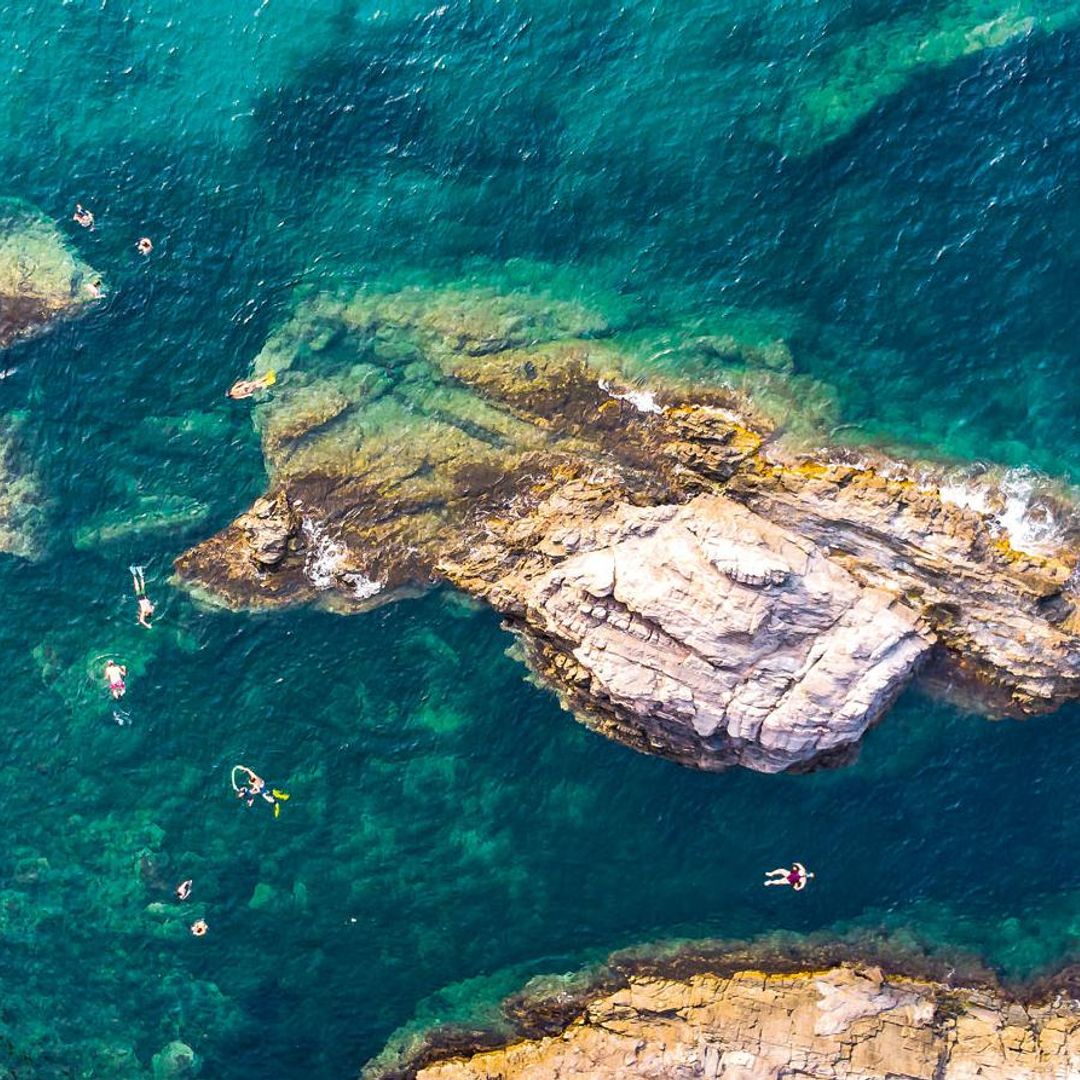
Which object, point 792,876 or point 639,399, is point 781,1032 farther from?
point 639,399

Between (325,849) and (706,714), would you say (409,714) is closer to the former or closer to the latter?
(325,849)

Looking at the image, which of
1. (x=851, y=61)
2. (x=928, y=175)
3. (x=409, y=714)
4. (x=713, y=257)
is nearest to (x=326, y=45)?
(x=713, y=257)

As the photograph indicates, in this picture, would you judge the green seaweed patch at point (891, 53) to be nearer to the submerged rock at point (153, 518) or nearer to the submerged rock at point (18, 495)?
the submerged rock at point (153, 518)

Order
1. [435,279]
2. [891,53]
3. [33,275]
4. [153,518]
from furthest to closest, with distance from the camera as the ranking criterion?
[33,275], [153,518], [435,279], [891,53]

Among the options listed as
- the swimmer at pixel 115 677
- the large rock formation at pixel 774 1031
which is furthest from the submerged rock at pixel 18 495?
the large rock formation at pixel 774 1031

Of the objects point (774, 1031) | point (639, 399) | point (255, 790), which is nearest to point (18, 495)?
point (255, 790)
